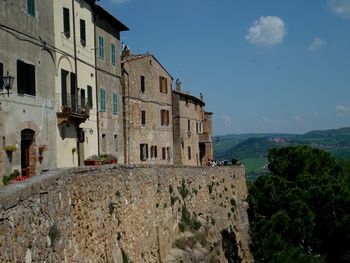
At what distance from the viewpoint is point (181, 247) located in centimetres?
2030

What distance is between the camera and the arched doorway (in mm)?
19672

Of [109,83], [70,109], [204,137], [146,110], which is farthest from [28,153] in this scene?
[204,137]

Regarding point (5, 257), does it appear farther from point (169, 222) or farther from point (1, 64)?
point (169, 222)

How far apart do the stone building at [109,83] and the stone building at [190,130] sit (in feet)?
37.1

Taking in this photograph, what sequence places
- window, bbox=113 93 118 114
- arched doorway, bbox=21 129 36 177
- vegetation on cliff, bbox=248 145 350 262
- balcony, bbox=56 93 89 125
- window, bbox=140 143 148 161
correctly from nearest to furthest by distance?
1. arched doorway, bbox=21 129 36 177
2. vegetation on cliff, bbox=248 145 350 262
3. balcony, bbox=56 93 89 125
4. window, bbox=113 93 118 114
5. window, bbox=140 143 148 161

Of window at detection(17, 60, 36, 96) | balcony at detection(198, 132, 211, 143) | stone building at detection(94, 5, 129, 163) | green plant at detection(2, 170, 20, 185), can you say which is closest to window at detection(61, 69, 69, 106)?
window at detection(17, 60, 36, 96)

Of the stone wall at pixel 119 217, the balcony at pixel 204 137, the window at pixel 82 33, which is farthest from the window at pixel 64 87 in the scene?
the balcony at pixel 204 137

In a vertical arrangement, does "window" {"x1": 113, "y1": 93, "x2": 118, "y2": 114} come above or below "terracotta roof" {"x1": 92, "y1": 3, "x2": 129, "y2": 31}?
below

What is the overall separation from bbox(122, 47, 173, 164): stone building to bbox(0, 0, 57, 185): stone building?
12085mm

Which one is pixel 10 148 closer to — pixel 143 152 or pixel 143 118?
pixel 143 152

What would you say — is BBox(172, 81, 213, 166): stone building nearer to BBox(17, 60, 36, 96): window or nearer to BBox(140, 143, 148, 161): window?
BBox(140, 143, 148, 161): window

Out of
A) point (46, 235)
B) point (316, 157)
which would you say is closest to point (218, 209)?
point (316, 157)

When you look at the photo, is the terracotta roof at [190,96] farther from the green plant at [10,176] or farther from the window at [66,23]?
the green plant at [10,176]

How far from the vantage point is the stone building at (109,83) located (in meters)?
28.8
